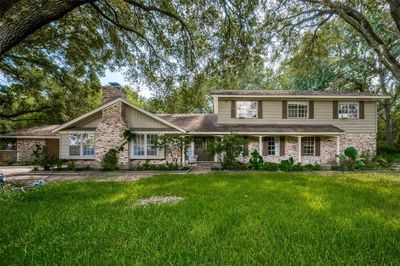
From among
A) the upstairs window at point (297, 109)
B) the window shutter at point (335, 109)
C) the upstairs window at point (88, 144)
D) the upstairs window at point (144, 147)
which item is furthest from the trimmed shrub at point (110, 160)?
the window shutter at point (335, 109)

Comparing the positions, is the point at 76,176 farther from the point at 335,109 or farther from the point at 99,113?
the point at 335,109

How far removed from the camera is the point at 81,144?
1611cm

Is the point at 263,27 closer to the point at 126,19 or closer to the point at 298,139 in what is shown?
the point at 126,19

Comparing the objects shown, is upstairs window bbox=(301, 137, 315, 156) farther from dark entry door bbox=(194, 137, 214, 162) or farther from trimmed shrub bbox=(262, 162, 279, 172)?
dark entry door bbox=(194, 137, 214, 162)

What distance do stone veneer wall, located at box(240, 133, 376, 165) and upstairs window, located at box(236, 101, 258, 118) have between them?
6.39 ft

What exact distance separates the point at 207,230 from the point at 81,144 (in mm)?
15076

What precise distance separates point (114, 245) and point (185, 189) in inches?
160

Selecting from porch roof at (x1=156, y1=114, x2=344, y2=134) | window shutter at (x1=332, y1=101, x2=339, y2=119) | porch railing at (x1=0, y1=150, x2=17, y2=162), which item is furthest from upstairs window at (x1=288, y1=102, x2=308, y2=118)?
porch railing at (x1=0, y1=150, x2=17, y2=162)

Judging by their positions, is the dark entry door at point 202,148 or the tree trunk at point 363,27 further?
the dark entry door at point 202,148

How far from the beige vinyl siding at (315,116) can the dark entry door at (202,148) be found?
2302 millimetres

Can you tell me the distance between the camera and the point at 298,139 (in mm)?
16781

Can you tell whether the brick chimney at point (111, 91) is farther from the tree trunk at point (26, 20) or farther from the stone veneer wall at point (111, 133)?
the tree trunk at point (26, 20)

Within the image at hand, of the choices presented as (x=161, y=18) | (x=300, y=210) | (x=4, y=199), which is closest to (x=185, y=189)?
(x=300, y=210)

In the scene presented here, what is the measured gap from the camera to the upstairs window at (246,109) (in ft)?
58.5
